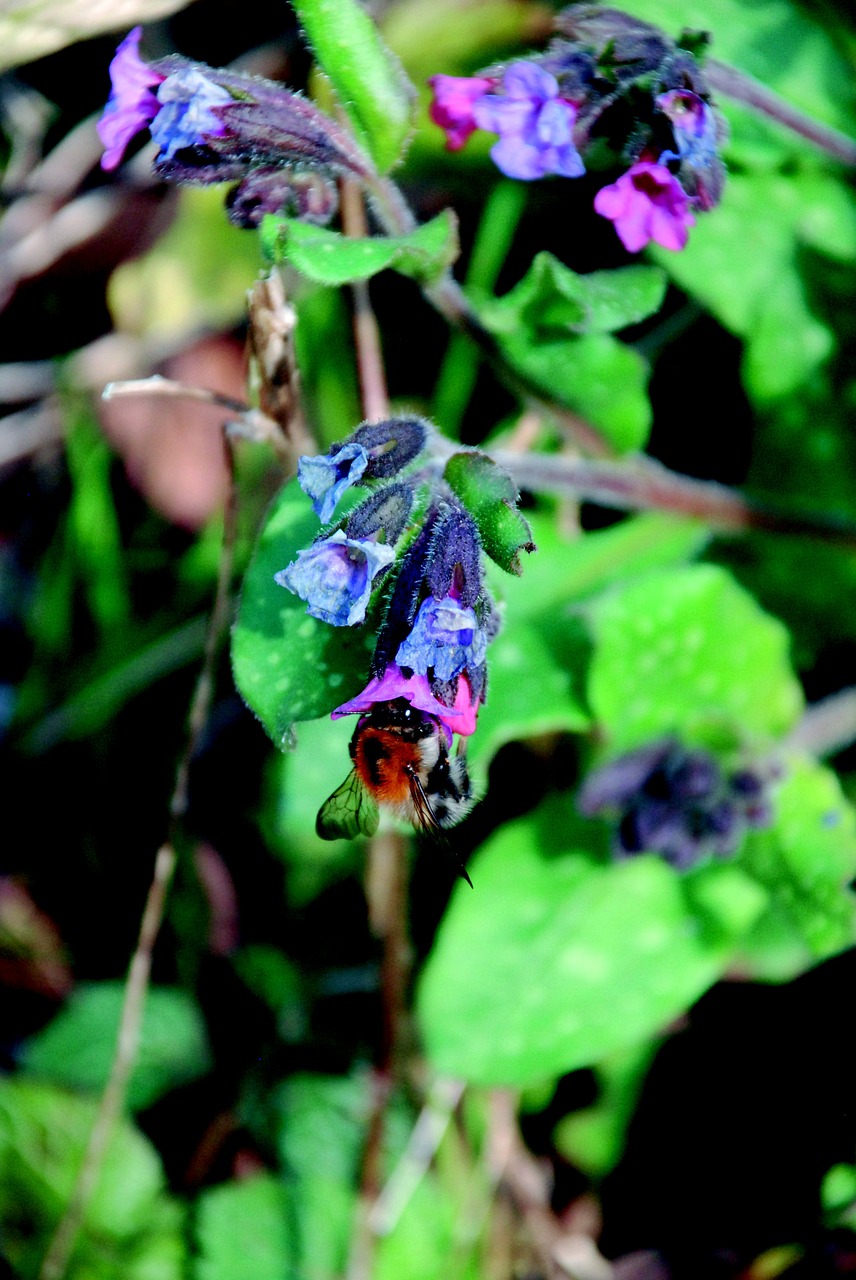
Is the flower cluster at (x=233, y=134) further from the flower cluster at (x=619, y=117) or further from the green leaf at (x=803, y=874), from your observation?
the green leaf at (x=803, y=874)

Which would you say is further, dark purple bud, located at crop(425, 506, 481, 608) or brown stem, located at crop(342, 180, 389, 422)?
brown stem, located at crop(342, 180, 389, 422)

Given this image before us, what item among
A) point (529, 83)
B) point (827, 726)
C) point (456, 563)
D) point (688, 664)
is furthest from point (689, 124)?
point (827, 726)

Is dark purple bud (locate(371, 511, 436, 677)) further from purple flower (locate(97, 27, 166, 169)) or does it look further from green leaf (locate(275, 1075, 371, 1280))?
green leaf (locate(275, 1075, 371, 1280))

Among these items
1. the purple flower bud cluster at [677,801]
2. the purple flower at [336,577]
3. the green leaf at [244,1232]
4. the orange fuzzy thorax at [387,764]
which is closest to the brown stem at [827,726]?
the purple flower bud cluster at [677,801]

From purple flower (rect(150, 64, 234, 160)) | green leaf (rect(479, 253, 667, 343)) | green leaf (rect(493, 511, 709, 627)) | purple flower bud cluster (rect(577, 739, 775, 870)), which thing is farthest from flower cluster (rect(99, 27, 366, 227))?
purple flower bud cluster (rect(577, 739, 775, 870))

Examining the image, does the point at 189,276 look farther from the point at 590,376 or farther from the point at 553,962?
the point at 553,962

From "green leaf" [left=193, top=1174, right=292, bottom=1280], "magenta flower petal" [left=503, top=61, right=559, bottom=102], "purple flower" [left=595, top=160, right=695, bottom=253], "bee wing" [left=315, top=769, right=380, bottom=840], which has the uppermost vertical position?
"magenta flower petal" [left=503, top=61, right=559, bottom=102]
